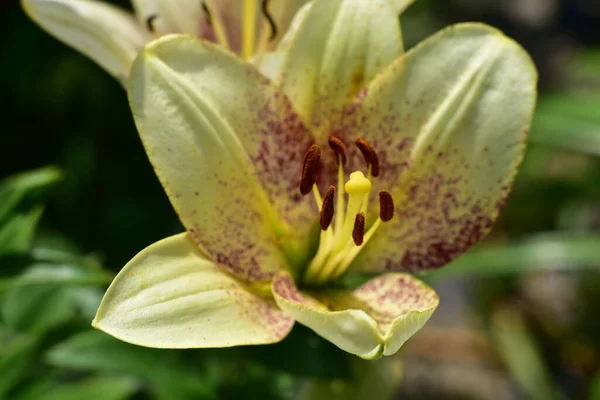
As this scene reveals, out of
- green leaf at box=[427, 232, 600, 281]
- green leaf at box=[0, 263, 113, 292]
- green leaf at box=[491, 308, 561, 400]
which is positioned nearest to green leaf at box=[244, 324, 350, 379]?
green leaf at box=[0, 263, 113, 292]

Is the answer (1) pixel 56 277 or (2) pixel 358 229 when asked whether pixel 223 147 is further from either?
(1) pixel 56 277

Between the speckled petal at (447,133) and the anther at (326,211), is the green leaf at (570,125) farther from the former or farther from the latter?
the anther at (326,211)

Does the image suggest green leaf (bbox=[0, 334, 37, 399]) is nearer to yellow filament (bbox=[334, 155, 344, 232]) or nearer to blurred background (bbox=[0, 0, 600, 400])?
blurred background (bbox=[0, 0, 600, 400])

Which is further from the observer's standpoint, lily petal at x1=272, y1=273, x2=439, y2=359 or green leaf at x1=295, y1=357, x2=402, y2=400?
green leaf at x1=295, y1=357, x2=402, y2=400

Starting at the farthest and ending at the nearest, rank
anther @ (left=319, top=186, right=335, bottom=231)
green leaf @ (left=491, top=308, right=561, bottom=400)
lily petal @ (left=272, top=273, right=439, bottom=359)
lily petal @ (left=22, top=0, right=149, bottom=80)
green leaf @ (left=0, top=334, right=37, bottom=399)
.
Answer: green leaf @ (left=491, top=308, right=561, bottom=400) → green leaf @ (left=0, top=334, right=37, bottom=399) → lily petal @ (left=22, top=0, right=149, bottom=80) → anther @ (left=319, top=186, right=335, bottom=231) → lily petal @ (left=272, top=273, right=439, bottom=359)

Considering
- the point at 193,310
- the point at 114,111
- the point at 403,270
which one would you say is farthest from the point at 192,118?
the point at 114,111

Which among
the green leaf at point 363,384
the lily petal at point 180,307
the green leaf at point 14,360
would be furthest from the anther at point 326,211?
the green leaf at point 14,360
